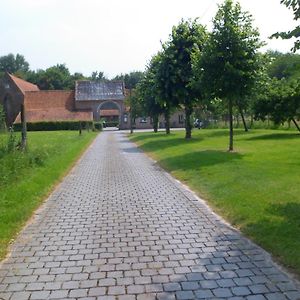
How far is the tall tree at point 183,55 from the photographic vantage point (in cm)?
3072

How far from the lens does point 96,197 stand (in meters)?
11.2

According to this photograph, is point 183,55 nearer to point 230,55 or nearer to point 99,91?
point 230,55

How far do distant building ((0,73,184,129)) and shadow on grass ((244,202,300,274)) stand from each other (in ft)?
252

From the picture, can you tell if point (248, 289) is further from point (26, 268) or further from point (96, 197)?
point (96, 197)

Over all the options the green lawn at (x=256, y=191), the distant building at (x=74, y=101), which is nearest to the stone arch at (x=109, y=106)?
the distant building at (x=74, y=101)

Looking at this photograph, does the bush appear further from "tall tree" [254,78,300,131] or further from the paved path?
the paved path

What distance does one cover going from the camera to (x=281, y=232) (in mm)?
7004

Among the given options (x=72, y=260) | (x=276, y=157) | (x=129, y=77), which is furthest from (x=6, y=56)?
(x=72, y=260)

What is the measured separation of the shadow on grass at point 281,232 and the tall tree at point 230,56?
1308 centimetres

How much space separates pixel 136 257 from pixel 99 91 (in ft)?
288

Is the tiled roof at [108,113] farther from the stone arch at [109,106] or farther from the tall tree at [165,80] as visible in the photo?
the tall tree at [165,80]

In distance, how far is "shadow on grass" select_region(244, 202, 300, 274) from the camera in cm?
595

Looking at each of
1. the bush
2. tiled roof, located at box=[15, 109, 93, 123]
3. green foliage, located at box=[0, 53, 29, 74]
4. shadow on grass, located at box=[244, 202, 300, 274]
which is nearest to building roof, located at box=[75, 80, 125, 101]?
tiled roof, located at box=[15, 109, 93, 123]

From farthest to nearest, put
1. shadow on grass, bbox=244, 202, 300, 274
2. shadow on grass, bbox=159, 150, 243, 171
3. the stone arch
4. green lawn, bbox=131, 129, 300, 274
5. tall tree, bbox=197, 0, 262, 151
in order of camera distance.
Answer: the stone arch, tall tree, bbox=197, 0, 262, 151, shadow on grass, bbox=159, 150, 243, 171, green lawn, bbox=131, 129, 300, 274, shadow on grass, bbox=244, 202, 300, 274
